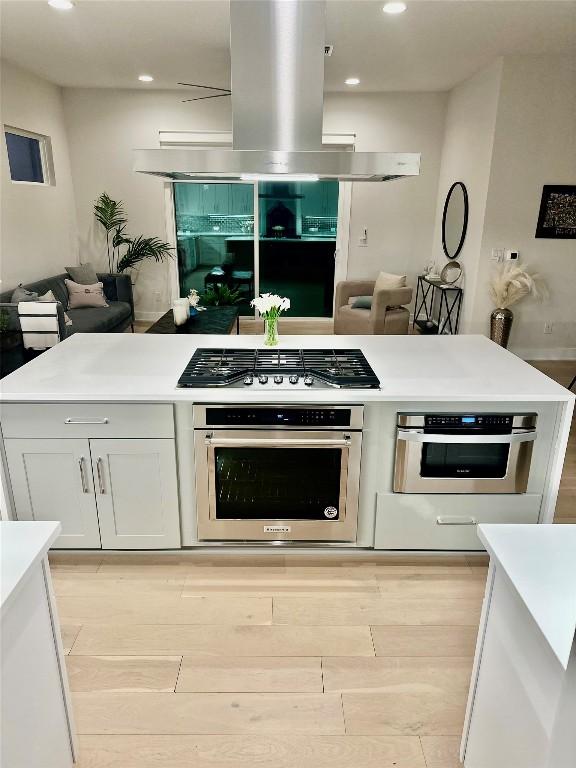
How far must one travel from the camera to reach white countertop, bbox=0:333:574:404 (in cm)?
212

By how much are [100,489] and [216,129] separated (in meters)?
5.49

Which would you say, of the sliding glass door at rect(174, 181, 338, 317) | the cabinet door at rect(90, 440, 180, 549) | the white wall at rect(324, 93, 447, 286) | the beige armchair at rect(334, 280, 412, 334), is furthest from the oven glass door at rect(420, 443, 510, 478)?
the sliding glass door at rect(174, 181, 338, 317)

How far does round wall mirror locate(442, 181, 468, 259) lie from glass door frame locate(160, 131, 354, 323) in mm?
1215

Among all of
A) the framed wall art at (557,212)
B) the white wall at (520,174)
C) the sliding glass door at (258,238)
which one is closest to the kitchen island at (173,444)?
the white wall at (520,174)

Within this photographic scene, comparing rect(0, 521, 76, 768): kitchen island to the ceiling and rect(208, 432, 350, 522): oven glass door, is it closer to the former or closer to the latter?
rect(208, 432, 350, 522): oven glass door

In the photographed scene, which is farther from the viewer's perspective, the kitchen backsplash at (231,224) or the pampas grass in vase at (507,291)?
the kitchen backsplash at (231,224)

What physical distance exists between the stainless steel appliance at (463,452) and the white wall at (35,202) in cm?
445

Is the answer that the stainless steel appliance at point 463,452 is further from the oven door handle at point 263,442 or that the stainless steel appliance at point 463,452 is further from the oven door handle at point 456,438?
the oven door handle at point 263,442

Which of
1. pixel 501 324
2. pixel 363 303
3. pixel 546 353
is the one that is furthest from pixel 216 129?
pixel 546 353

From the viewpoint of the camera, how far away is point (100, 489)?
7.43 feet

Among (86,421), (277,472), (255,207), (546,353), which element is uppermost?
(255,207)

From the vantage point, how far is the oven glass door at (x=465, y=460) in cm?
224

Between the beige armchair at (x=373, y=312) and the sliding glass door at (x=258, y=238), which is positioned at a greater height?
the sliding glass door at (x=258, y=238)

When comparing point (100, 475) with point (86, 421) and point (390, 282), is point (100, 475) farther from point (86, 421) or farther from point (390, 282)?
point (390, 282)
